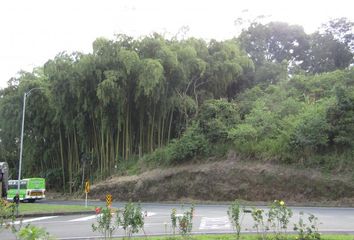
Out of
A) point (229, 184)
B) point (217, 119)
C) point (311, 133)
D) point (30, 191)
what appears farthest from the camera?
point (30, 191)

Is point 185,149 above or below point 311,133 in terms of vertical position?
below

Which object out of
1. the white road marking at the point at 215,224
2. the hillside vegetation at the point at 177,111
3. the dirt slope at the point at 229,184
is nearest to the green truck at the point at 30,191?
the hillside vegetation at the point at 177,111

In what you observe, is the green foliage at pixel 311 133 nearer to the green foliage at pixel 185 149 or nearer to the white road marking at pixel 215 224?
the green foliage at pixel 185 149

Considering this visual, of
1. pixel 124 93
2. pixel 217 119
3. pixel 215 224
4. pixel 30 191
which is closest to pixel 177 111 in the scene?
pixel 217 119

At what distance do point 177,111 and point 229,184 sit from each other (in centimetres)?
968

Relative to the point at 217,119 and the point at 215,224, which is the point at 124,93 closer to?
the point at 217,119

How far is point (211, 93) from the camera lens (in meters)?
40.9

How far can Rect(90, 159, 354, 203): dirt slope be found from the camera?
93.9 ft

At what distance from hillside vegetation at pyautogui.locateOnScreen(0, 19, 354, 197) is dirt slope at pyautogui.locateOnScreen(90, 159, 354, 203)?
33 centimetres

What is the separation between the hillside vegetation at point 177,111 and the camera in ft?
102

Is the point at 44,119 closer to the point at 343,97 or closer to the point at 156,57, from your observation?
the point at 156,57

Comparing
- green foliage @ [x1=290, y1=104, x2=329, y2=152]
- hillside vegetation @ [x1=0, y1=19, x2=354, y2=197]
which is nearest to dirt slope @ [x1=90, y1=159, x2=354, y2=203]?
hillside vegetation @ [x1=0, y1=19, x2=354, y2=197]

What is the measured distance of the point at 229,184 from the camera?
32562 mm

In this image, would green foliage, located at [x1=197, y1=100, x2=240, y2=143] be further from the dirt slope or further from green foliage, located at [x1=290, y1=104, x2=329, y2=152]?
green foliage, located at [x1=290, y1=104, x2=329, y2=152]
